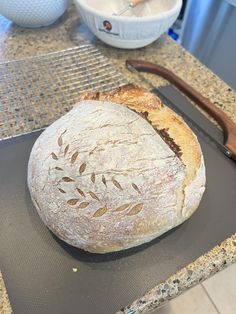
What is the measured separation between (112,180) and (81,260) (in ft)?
0.45

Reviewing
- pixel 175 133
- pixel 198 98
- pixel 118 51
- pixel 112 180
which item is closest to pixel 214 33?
pixel 118 51

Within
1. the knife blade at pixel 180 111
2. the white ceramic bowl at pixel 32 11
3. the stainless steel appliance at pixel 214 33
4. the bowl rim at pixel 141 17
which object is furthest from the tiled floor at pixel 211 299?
the white ceramic bowl at pixel 32 11

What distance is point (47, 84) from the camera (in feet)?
2.44

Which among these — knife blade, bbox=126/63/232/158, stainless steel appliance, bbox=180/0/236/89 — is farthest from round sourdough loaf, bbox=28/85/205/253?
stainless steel appliance, bbox=180/0/236/89

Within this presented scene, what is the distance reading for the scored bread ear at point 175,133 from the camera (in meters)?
0.47

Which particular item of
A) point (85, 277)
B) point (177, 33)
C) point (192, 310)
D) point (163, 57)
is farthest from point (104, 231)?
point (177, 33)

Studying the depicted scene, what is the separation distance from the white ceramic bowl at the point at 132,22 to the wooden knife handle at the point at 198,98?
66mm

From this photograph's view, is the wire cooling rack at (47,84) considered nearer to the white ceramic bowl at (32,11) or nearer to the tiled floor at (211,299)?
the white ceramic bowl at (32,11)

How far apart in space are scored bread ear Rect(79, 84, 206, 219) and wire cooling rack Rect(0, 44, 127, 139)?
156mm

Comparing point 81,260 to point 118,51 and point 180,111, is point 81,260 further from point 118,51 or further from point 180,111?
point 118,51

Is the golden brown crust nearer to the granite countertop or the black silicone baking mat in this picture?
the black silicone baking mat

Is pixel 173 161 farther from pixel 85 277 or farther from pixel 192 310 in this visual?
pixel 192 310

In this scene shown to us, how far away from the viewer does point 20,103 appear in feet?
2.28

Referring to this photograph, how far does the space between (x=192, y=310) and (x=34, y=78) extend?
942 mm
